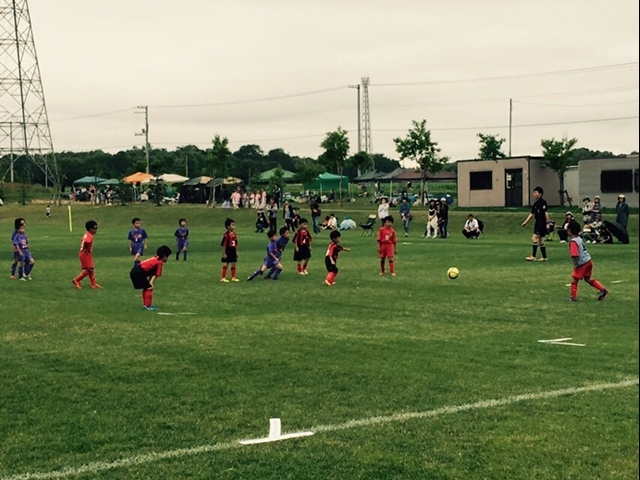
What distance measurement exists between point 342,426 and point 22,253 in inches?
710

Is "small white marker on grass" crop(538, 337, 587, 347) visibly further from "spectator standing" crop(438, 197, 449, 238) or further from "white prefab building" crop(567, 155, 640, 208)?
"white prefab building" crop(567, 155, 640, 208)

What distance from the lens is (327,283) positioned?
2317cm

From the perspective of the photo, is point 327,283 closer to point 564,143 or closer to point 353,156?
point 564,143

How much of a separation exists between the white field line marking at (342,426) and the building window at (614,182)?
154ft

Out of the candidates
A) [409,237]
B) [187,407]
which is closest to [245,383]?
[187,407]

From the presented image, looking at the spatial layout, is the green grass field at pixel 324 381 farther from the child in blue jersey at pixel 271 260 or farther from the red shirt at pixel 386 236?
the red shirt at pixel 386 236

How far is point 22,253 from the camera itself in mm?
24766

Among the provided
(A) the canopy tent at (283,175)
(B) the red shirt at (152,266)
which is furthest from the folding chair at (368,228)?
(A) the canopy tent at (283,175)

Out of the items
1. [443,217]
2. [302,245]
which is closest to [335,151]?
[443,217]

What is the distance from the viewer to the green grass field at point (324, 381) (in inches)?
299

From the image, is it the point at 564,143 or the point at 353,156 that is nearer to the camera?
the point at 564,143

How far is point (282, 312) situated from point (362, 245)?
23.7 metres

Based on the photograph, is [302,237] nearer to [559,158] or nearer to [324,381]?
[324,381]

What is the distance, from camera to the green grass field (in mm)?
7594
